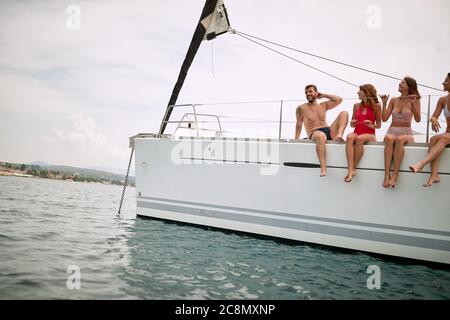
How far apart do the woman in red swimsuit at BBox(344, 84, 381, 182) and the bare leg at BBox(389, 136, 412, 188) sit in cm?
39

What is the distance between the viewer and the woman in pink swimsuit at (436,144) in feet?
14.4

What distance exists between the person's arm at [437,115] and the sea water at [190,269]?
5.63 ft

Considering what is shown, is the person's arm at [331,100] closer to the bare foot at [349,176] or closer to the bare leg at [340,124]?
the bare leg at [340,124]

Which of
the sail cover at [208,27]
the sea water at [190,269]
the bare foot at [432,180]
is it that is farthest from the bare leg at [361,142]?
the sail cover at [208,27]

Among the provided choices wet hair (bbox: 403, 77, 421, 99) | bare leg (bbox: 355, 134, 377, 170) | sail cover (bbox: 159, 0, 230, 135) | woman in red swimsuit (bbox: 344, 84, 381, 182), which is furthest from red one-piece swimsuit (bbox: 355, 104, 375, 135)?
sail cover (bbox: 159, 0, 230, 135)

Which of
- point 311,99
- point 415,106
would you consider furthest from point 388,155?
point 311,99

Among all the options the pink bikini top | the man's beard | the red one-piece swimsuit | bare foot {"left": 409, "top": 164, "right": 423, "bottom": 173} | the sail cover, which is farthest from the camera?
the sail cover

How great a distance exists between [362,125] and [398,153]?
65cm

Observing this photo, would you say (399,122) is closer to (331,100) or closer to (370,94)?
(370,94)

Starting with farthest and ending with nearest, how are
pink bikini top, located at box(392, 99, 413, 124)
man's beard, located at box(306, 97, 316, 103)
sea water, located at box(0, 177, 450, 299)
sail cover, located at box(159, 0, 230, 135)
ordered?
sail cover, located at box(159, 0, 230, 135)
man's beard, located at box(306, 97, 316, 103)
pink bikini top, located at box(392, 99, 413, 124)
sea water, located at box(0, 177, 450, 299)

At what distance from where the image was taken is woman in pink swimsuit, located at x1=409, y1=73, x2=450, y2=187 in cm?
439

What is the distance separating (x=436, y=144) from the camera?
444 centimetres

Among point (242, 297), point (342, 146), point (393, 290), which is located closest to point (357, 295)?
point (393, 290)

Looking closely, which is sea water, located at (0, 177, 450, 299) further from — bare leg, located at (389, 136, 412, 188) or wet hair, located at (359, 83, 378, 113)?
wet hair, located at (359, 83, 378, 113)
